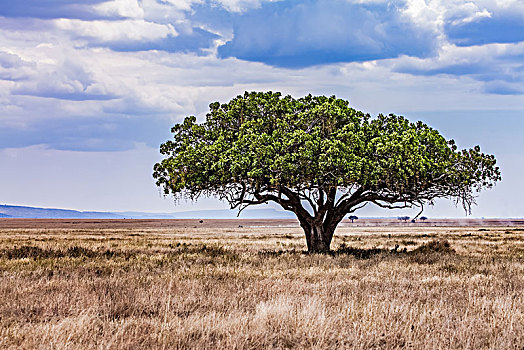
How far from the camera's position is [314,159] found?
24891mm

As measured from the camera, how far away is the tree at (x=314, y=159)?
24.8m

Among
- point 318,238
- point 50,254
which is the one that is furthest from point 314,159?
point 50,254

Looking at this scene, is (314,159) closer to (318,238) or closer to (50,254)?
(318,238)

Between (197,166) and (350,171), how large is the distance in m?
7.12

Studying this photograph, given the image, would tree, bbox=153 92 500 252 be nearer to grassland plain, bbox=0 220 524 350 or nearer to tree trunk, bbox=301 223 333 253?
tree trunk, bbox=301 223 333 253

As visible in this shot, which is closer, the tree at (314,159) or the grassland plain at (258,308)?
the grassland plain at (258,308)

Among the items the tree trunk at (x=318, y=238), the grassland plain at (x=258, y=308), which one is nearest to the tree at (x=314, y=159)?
the tree trunk at (x=318, y=238)

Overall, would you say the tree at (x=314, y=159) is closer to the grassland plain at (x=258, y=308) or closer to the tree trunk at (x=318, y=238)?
the tree trunk at (x=318, y=238)

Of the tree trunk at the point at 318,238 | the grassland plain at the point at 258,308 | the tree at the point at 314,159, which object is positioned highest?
the tree at the point at 314,159

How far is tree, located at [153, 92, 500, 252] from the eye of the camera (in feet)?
81.4

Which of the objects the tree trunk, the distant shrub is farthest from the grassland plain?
the tree trunk

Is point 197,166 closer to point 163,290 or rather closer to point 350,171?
point 350,171

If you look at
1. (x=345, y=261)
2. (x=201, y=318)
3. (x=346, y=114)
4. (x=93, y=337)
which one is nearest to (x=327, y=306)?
(x=201, y=318)

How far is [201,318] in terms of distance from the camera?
1049 centimetres
